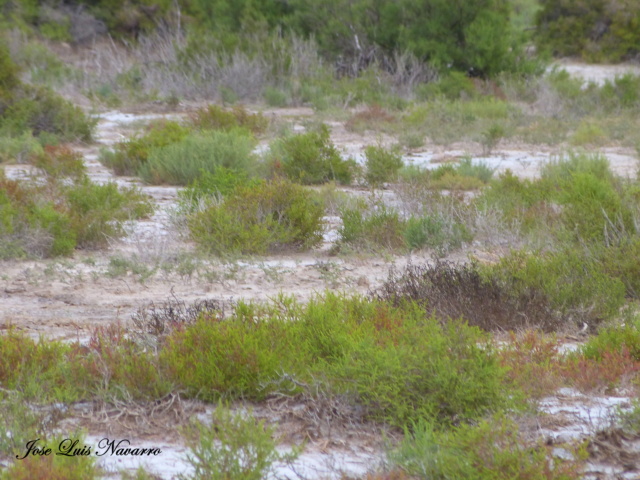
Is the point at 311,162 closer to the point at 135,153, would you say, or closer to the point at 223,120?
the point at 135,153

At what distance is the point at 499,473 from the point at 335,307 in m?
1.65

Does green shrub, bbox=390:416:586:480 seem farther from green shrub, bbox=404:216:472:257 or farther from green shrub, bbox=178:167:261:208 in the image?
green shrub, bbox=178:167:261:208

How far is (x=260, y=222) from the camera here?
649 cm

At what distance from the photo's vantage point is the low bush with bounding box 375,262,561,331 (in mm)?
4430

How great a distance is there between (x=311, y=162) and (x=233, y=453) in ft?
21.4

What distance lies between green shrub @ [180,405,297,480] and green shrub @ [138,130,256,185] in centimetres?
594

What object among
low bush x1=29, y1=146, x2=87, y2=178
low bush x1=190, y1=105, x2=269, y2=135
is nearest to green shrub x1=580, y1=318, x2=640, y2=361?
low bush x1=29, y1=146, x2=87, y2=178

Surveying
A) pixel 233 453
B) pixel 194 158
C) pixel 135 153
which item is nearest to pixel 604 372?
pixel 233 453

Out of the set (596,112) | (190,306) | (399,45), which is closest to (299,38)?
(399,45)

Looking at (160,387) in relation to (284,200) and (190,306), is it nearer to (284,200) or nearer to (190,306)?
(190,306)

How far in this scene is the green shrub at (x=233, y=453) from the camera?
2.68 metres

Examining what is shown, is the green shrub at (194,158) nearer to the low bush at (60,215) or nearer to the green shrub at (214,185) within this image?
the green shrub at (214,185)

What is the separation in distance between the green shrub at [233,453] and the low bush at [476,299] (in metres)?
1.64

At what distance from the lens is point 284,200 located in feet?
21.8
